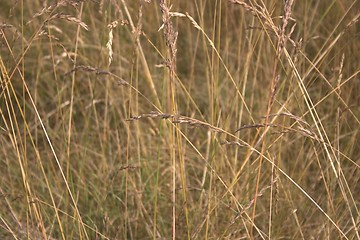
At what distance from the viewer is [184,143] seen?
2.69 meters

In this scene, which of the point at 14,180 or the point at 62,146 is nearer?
the point at 14,180

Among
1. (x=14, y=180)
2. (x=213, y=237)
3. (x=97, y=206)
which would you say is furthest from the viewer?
(x=14, y=180)

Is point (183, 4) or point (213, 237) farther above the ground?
point (183, 4)

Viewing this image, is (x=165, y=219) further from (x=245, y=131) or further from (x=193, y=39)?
(x=193, y=39)

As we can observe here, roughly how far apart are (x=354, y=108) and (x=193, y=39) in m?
1.01

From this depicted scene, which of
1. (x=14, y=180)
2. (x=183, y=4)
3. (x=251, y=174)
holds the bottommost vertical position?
(x=14, y=180)

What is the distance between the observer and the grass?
6.01 ft

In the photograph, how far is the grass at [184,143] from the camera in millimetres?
1832

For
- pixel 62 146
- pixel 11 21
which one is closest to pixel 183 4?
pixel 11 21

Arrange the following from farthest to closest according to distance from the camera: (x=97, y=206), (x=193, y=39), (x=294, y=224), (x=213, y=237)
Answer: (x=193, y=39) < (x=97, y=206) < (x=294, y=224) < (x=213, y=237)

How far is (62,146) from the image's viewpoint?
2812 mm

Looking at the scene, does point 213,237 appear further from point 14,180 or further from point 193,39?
point 193,39

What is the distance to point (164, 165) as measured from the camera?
2.72m

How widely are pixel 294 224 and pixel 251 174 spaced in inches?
7.8
